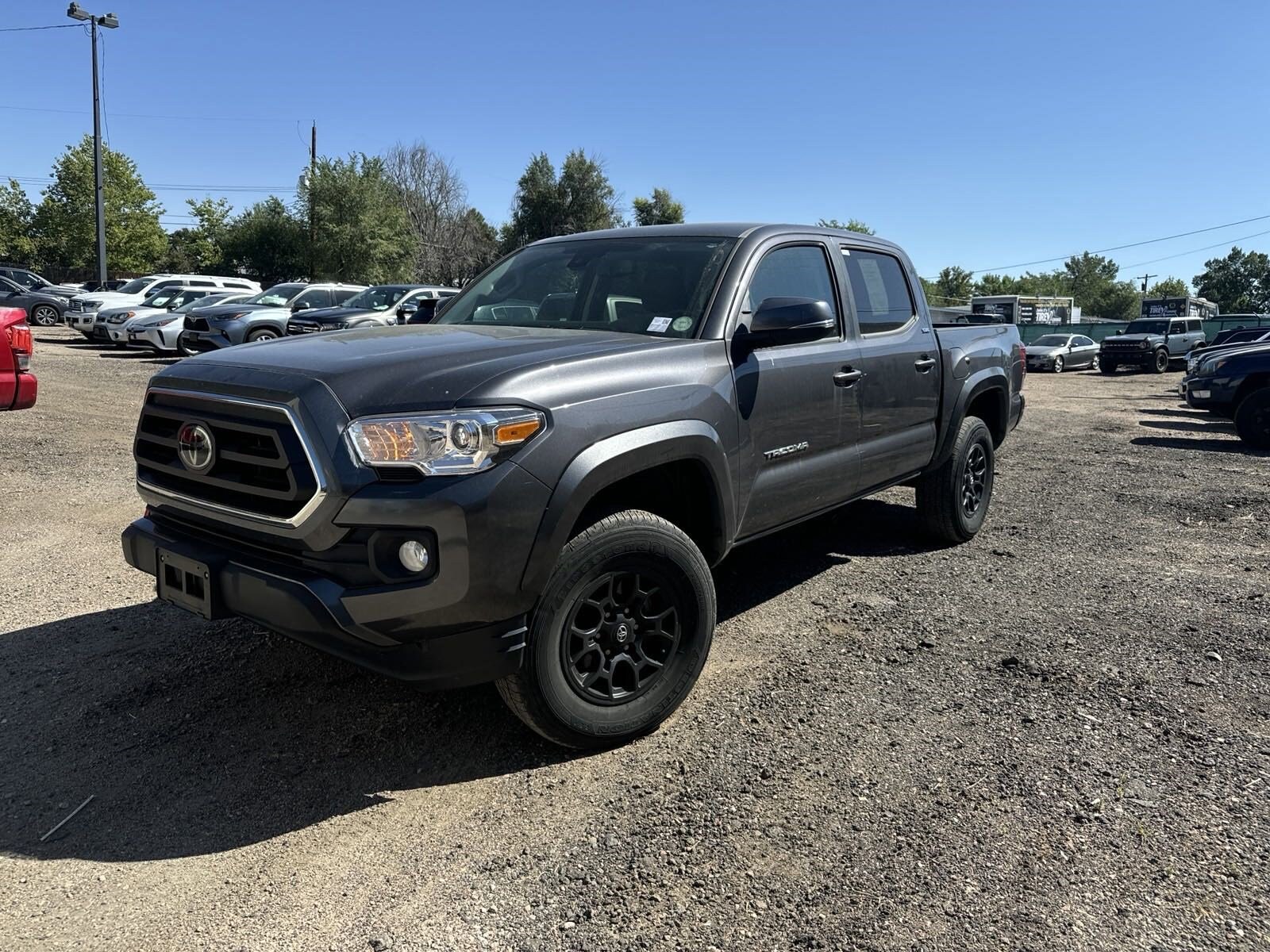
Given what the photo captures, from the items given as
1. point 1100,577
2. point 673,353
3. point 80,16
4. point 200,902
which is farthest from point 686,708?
point 80,16

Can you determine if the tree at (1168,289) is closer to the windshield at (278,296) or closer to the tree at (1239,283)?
the tree at (1239,283)

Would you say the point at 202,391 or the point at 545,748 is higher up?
the point at 202,391

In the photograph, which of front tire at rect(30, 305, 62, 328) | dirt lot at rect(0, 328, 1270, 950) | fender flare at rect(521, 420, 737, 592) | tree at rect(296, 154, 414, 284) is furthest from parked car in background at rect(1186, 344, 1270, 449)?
tree at rect(296, 154, 414, 284)

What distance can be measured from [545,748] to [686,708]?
62 cm

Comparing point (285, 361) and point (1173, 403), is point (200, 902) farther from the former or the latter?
point (1173, 403)

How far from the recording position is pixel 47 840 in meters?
2.65

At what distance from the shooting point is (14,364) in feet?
20.5

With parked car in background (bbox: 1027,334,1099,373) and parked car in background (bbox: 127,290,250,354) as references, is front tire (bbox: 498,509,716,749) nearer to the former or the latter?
parked car in background (bbox: 127,290,250,354)

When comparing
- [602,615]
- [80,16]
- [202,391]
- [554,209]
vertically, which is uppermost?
[80,16]

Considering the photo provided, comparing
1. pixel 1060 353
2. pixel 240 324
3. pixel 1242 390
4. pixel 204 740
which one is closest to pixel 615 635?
pixel 204 740

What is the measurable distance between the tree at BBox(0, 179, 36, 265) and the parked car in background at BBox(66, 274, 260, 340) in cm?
3335

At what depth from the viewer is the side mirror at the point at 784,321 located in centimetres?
355

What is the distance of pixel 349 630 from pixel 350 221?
44.2m

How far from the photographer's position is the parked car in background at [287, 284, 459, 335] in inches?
605
